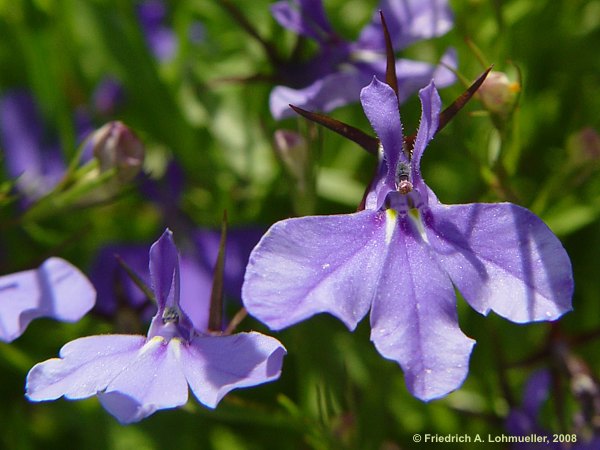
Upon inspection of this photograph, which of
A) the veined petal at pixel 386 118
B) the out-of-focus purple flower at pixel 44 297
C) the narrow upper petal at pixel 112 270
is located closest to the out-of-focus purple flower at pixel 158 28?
the narrow upper petal at pixel 112 270

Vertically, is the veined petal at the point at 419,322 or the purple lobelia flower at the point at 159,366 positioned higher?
the veined petal at the point at 419,322

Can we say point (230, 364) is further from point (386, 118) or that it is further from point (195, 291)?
point (195, 291)

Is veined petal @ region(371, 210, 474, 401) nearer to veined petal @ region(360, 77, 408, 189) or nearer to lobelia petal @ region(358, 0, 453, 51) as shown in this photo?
veined petal @ region(360, 77, 408, 189)

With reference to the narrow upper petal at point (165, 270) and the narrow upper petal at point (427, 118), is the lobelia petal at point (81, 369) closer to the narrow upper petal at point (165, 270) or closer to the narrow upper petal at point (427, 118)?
the narrow upper petal at point (165, 270)

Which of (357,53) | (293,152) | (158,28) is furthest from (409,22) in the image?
(158,28)

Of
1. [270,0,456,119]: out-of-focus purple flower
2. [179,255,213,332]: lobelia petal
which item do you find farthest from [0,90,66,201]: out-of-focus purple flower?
[270,0,456,119]: out-of-focus purple flower

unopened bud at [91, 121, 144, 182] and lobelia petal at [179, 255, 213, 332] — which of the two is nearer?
unopened bud at [91, 121, 144, 182]
